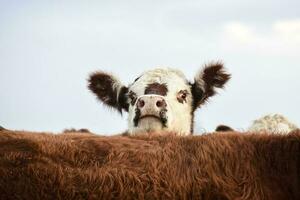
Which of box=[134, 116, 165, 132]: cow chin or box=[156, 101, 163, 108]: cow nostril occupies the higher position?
box=[156, 101, 163, 108]: cow nostril

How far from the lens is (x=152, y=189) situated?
3807 millimetres

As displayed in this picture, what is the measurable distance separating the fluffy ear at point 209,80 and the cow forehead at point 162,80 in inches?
8.7

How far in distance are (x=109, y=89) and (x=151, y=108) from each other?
2.17 metres

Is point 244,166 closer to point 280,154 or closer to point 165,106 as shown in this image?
point 280,154

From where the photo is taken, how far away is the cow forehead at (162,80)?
9.53m

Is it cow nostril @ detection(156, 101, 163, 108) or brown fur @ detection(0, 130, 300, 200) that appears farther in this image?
cow nostril @ detection(156, 101, 163, 108)

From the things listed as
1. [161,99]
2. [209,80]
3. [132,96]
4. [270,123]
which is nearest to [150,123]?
[161,99]

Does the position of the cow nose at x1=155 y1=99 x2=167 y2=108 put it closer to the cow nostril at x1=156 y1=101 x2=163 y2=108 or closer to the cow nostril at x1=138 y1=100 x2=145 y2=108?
the cow nostril at x1=156 y1=101 x2=163 y2=108

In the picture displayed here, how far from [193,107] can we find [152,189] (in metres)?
6.34

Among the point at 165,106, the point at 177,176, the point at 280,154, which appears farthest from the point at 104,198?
the point at 165,106

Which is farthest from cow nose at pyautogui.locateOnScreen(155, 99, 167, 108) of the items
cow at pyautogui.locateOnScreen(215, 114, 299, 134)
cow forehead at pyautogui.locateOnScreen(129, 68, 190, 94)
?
cow at pyautogui.locateOnScreen(215, 114, 299, 134)

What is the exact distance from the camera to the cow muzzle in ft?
28.0

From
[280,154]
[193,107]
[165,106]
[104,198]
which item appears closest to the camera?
[104,198]

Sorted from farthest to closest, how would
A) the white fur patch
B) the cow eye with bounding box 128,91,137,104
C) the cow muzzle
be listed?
the white fur patch, the cow eye with bounding box 128,91,137,104, the cow muzzle
